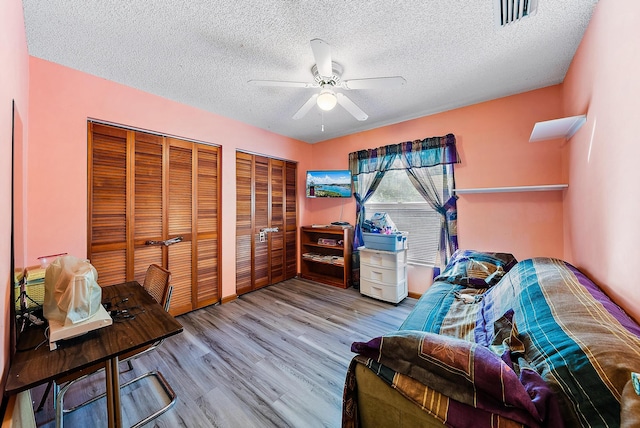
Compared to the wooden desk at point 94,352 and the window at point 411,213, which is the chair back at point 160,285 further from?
the window at point 411,213

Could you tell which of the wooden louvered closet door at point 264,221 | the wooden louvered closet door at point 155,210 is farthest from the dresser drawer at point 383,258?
the wooden louvered closet door at point 155,210

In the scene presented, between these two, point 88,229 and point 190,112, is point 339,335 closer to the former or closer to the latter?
point 88,229

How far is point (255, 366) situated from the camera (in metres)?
1.96

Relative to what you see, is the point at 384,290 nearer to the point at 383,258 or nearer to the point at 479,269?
the point at 383,258

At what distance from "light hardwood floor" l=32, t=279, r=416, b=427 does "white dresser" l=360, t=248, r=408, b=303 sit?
0.45ft

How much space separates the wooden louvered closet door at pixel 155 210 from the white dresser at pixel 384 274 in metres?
2.12

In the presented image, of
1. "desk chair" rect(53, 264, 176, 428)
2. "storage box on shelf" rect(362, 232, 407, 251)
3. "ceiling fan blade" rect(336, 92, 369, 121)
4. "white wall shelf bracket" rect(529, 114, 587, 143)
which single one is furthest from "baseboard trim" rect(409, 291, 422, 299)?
"desk chair" rect(53, 264, 176, 428)

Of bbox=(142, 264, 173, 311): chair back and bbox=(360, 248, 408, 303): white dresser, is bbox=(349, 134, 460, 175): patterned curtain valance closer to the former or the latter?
bbox=(360, 248, 408, 303): white dresser

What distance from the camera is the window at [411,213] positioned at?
10.5 feet

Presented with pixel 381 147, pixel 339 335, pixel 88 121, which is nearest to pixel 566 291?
pixel 339 335

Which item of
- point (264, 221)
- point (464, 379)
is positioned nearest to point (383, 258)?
point (264, 221)

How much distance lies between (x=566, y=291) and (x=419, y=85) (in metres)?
2.15

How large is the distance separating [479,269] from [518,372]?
5.12 ft

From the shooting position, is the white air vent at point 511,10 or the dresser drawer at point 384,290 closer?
the white air vent at point 511,10
